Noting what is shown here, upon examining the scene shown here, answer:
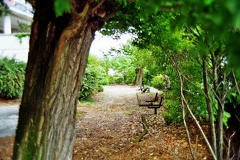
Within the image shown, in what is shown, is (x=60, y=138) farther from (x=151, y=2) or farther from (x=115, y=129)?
(x=115, y=129)

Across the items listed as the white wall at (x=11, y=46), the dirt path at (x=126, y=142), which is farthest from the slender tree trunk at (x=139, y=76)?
the dirt path at (x=126, y=142)

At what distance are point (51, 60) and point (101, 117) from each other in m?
8.14

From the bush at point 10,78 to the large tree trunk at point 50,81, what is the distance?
1041 cm

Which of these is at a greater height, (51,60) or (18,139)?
(51,60)

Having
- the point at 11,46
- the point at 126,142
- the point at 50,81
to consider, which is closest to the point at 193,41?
the point at 50,81

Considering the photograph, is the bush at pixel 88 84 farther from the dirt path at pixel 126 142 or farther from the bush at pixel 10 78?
the dirt path at pixel 126 142

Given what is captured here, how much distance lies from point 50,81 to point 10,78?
35.2 feet

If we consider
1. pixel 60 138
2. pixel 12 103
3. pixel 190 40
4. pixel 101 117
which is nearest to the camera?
pixel 60 138

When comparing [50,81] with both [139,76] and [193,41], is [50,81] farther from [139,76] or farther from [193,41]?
[139,76]

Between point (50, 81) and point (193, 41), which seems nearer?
point (50, 81)

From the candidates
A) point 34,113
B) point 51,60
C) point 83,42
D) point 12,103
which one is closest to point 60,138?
point 34,113

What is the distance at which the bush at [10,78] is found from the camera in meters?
12.8

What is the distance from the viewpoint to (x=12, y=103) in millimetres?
12922

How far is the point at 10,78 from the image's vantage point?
12.9 m
